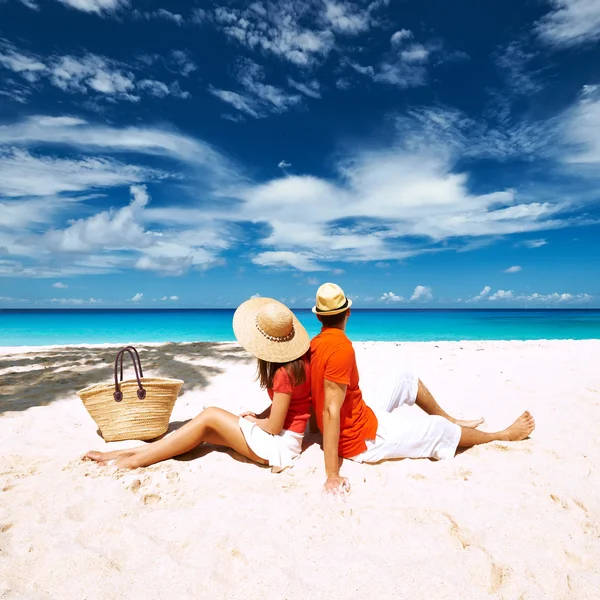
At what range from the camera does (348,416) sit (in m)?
3.72

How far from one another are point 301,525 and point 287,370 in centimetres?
115

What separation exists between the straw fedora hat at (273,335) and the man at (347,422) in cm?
17

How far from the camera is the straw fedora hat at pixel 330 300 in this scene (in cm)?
360

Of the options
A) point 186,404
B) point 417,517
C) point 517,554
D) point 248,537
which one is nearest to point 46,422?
point 186,404

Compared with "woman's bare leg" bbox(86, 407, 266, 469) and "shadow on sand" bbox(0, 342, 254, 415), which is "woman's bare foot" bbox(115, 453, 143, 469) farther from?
"shadow on sand" bbox(0, 342, 254, 415)

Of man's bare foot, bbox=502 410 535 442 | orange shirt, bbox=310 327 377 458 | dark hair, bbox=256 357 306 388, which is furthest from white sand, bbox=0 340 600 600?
dark hair, bbox=256 357 306 388

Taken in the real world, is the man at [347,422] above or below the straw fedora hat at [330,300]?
below

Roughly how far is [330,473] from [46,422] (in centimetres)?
388

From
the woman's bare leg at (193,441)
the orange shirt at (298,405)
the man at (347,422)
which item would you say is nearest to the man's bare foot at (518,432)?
the man at (347,422)

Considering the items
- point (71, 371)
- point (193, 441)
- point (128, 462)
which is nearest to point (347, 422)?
point (193, 441)

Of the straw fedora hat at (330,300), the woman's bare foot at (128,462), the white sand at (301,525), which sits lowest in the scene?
the white sand at (301,525)

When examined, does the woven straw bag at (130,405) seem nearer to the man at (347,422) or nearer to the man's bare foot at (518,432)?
the man at (347,422)

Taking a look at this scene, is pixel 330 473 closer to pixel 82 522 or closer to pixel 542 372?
pixel 82 522

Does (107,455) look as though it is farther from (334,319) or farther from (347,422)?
(334,319)
